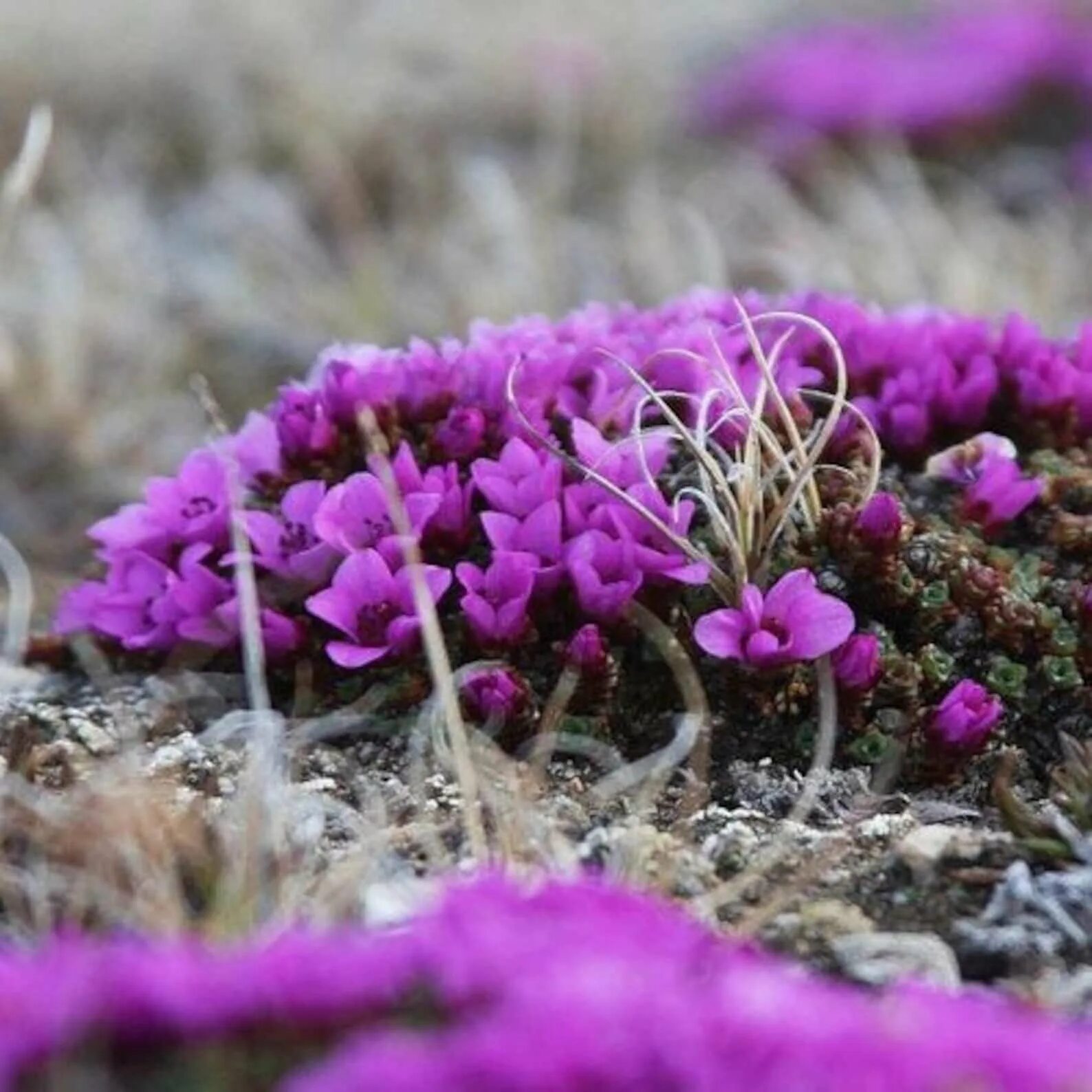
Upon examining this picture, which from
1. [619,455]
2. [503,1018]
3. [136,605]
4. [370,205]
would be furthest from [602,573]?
[370,205]

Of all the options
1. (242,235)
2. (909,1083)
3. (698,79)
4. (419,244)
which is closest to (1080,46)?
(698,79)

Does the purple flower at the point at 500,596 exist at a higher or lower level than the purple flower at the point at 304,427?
lower

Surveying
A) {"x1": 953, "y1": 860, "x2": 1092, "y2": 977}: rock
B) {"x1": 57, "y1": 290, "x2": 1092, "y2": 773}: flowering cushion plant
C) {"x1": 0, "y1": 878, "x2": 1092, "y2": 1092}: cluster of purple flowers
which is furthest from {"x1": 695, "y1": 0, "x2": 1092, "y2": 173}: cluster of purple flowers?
{"x1": 0, "y1": 878, "x2": 1092, "y2": 1092}: cluster of purple flowers

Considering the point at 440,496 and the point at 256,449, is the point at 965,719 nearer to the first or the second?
the point at 440,496

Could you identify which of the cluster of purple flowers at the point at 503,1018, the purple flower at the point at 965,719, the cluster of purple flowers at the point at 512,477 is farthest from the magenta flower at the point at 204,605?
the cluster of purple flowers at the point at 503,1018

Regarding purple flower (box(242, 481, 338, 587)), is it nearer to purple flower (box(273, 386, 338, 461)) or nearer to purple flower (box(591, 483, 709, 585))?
purple flower (box(273, 386, 338, 461))

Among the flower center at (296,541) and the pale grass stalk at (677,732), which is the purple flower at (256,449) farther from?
the pale grass stalk at (677,732)

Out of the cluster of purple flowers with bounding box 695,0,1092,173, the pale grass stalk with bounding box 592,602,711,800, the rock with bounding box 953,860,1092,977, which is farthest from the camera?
the cluster of purple flowers with bounding box 695,0,1092,173
